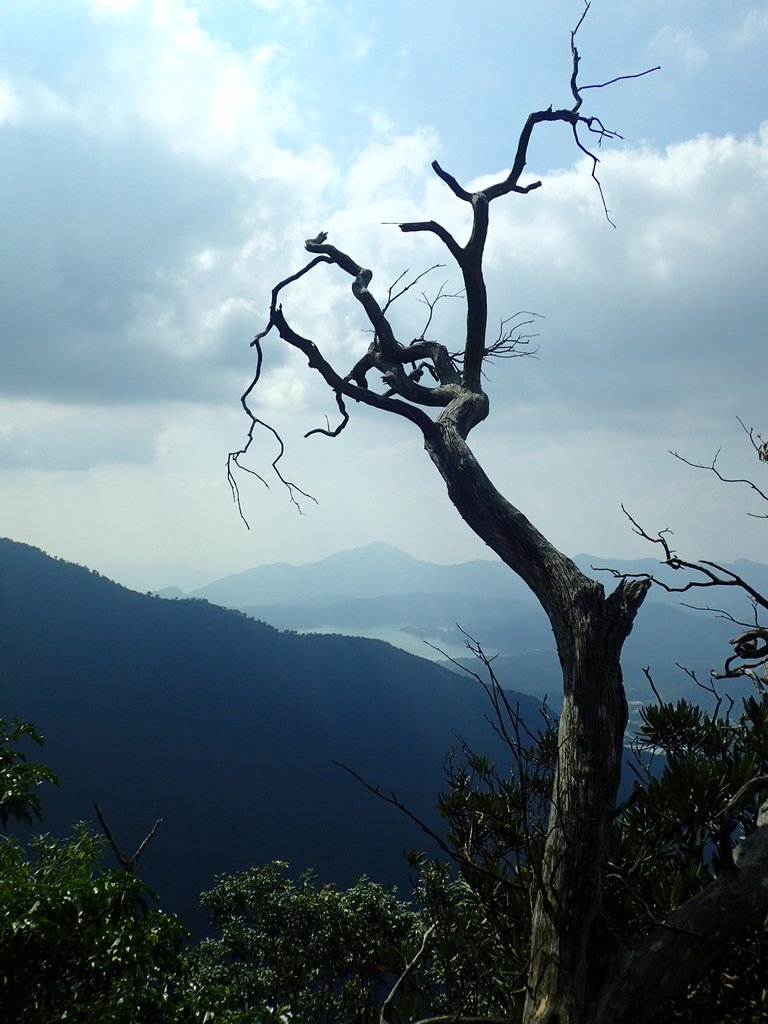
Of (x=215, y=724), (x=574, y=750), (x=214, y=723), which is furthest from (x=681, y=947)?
(x=214, y=723)

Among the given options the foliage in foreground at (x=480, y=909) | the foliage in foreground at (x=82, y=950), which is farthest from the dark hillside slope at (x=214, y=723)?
the foliage in foreground at (x=82, y=950)

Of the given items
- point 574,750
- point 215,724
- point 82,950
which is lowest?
point 215,724

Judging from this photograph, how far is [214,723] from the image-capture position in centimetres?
7350

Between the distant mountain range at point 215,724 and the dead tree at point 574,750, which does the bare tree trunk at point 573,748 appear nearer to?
the dead tree at point 574,750

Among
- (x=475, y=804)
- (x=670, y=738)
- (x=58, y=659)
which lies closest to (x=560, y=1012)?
(x=475, y=804)

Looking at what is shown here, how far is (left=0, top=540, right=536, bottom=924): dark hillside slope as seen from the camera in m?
58.2

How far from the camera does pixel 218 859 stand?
5619cm

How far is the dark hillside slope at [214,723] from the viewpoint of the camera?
5819 centimetres

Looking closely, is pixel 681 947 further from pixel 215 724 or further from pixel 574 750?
pixel 215 724

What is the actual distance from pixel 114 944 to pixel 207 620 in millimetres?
87140

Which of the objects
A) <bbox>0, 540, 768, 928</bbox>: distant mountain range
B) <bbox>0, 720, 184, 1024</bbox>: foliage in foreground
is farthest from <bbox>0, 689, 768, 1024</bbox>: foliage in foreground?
<bbox>0, 540, 768, 928</bbox>: distant mountain range

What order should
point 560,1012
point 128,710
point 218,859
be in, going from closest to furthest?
point 560,1012
point 218,859
point 128,710

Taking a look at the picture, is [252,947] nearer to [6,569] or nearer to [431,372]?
[431,372]

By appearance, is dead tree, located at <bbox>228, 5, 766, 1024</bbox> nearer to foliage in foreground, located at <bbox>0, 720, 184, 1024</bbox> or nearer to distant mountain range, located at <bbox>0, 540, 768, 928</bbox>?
foliage in foreground, located at <bbox>0, 720, 184, 1024</bbox>
